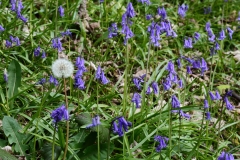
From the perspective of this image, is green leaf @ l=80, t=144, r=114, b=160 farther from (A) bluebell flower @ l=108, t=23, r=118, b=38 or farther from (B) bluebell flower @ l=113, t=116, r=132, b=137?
(A) bluebell flower @ l=108, t=23, r=118, b=38

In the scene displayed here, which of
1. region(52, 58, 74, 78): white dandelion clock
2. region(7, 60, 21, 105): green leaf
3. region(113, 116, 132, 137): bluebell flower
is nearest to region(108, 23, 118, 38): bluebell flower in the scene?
region(7, 60, 21, 105): green leaf

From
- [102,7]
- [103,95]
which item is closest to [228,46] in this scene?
[102,7]

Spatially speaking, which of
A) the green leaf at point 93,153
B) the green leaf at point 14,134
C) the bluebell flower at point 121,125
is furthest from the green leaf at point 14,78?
the bluebell flower at point 121,125

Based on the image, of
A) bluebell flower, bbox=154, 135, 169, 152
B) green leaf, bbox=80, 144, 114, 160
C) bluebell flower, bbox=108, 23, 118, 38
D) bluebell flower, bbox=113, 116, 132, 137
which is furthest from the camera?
bluebell flower, bbox=108, 23, 118, 38

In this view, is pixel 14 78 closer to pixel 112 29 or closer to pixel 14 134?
pixel 14 134

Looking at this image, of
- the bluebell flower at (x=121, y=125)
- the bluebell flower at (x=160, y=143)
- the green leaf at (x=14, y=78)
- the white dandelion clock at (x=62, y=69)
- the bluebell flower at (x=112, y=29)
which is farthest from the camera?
the bluebell flower at (x=112, y=29)

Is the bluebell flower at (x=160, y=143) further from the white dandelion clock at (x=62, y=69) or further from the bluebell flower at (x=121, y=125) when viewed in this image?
the white dandelion clock at (x=62, y=69)
